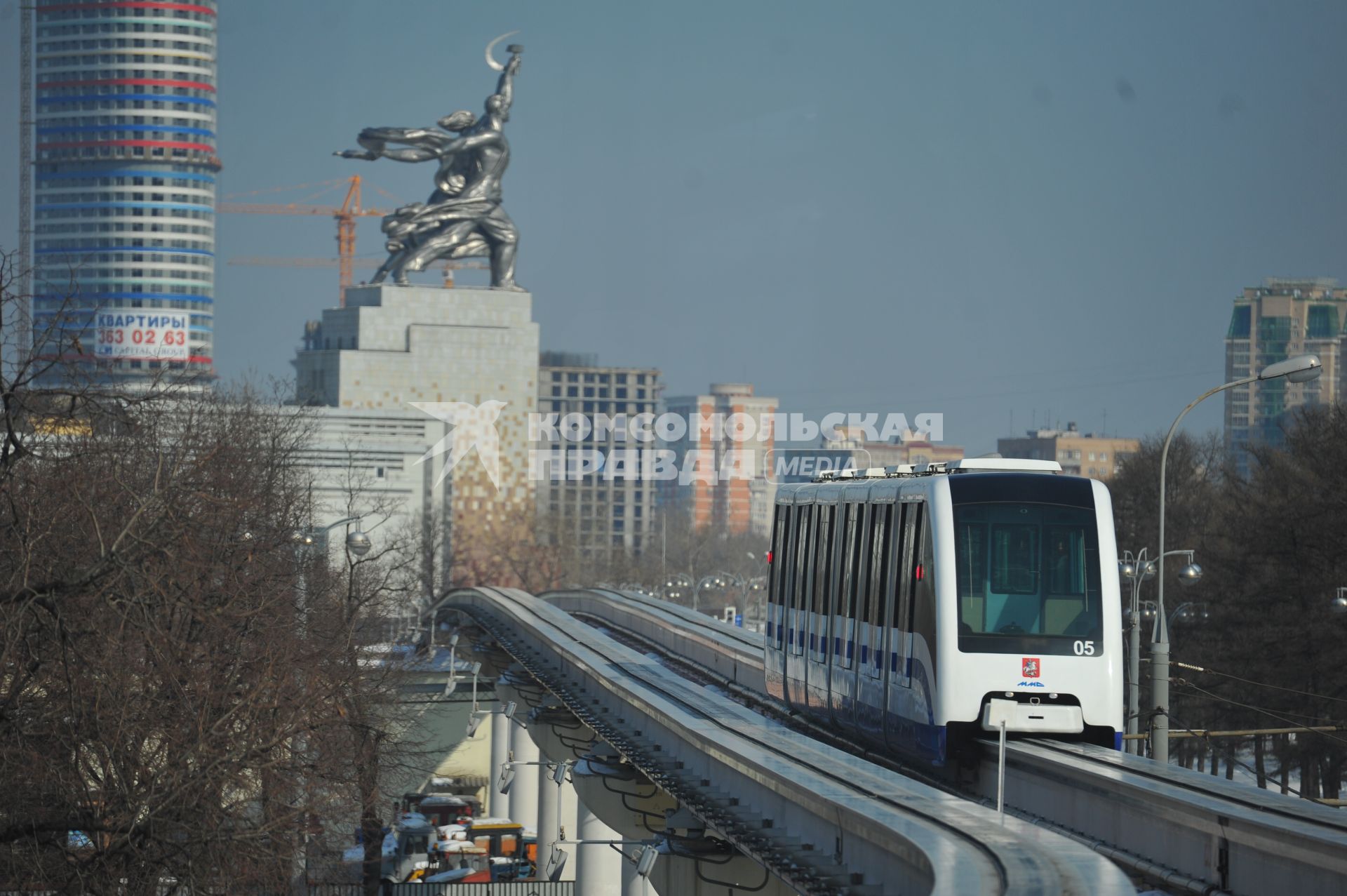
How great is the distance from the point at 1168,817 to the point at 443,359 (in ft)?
494

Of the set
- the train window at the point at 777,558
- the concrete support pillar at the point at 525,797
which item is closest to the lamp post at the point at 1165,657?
the train window at the point at 777,558

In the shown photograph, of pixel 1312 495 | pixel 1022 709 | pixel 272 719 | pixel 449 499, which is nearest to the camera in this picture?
pixel 1022 709

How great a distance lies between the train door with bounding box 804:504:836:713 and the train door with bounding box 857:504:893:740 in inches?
75.9

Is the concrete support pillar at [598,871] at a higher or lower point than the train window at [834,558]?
lower

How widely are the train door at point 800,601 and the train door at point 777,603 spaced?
44 centimetres

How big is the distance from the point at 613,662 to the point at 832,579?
14062mm

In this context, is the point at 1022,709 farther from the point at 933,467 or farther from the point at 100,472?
the point at 100,472

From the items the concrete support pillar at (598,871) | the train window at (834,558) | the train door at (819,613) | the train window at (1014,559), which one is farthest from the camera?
the concrete support pillar at (598,871)

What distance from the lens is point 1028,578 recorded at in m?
21.4

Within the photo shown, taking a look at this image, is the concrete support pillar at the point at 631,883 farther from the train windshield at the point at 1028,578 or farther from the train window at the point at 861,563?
the train windshield at the point at 1028,578

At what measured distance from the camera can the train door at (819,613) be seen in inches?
1037

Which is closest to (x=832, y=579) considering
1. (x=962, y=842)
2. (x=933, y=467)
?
(x=933, y=467)

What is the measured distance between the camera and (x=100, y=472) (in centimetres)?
3034

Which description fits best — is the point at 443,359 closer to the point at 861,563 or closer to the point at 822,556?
the point at 822,556
